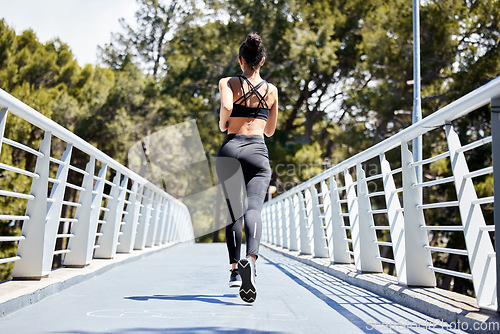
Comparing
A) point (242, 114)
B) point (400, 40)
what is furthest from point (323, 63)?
point (242, 114)

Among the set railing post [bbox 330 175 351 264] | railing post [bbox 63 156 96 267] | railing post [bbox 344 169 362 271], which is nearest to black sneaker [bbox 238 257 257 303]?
railing post [bbox 344 169 362 271]

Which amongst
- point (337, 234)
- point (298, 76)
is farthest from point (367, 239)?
point (298, 76)

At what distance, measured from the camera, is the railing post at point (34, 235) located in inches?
167

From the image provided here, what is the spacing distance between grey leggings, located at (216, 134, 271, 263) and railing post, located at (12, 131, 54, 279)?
127 centimetres

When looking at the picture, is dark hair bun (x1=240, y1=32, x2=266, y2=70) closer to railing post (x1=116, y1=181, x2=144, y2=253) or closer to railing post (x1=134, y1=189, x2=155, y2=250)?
railing post (x1=116, y1=181, x2=144, y2=253)

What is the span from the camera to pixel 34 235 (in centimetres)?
423

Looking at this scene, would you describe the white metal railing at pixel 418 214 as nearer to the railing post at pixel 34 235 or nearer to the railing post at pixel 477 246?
the railing post at pixel 477 246

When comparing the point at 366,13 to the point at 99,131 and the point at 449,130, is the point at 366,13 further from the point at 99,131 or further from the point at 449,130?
the point at 449,130

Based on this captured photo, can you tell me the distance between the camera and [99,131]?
28094 millimetres

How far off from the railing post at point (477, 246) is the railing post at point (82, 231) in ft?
11.5

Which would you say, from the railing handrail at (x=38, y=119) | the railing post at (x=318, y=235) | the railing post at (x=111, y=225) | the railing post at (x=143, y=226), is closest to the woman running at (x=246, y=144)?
the railing handrail at (x=38, y=119)

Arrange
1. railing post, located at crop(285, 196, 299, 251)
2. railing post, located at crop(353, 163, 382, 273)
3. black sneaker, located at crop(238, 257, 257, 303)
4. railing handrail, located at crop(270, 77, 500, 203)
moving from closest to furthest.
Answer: railing handrail, located at crop(270, 77, 500, 203) < black sneaker, located at crop(238, 257, 257, 303) < railing post, located at crop(353, 163, 382, 273) < railing post, located at crop(285, 196, 299, 251)

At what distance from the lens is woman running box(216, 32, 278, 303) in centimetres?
427

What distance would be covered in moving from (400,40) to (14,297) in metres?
22.7
